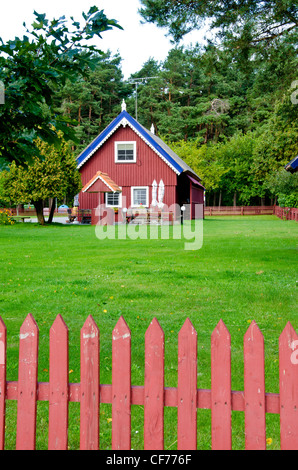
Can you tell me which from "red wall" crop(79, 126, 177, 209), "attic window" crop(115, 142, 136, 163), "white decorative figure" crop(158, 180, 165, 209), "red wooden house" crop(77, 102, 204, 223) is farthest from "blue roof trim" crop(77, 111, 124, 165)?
"white decorative figure" crop(158, 180, 165, 209)

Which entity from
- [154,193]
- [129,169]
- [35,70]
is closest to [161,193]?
[154,193]

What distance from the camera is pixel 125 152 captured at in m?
34.1

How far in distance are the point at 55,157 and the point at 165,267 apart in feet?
63.8

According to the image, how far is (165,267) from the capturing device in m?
10.8

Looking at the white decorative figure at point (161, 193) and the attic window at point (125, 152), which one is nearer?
the white decorative figure at point (161, 193)

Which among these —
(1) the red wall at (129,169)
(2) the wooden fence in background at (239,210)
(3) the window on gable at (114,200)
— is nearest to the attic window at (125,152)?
(1) the red wall at (129,169)

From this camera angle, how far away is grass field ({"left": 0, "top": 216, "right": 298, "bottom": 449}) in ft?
13.8

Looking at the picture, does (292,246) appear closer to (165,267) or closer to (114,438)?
(165,267)

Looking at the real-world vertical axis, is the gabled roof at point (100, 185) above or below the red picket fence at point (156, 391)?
above

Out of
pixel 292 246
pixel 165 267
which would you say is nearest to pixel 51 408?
pixel 165 267

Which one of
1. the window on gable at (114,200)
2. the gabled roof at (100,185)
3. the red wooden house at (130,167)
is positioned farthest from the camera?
the window on gable at (114,200)

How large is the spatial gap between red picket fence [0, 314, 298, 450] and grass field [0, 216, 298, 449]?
0.70 meters

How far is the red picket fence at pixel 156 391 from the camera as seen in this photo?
8.42 ft

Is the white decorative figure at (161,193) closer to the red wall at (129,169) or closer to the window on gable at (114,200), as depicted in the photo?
the red wall at (129,169)
